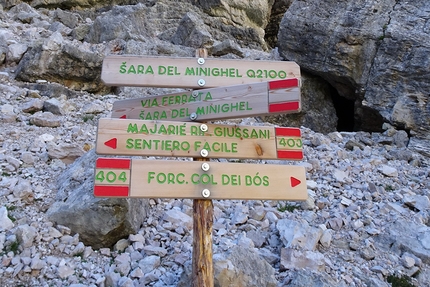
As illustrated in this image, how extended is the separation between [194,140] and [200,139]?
0.18 feet

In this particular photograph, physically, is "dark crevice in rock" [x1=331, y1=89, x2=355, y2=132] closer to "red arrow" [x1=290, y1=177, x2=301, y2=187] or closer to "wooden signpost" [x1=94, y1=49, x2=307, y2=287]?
"wooden signpost" [x1=94, y1=49, x2=307, y2=287]

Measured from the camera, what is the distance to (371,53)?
1055 cm

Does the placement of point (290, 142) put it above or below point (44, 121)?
above

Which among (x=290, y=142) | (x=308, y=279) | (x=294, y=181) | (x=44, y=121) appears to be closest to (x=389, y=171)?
(x=308, y=279)

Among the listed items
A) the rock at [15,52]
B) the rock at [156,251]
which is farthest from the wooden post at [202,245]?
the rock at [15,52]

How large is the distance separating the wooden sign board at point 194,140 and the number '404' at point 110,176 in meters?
0.19

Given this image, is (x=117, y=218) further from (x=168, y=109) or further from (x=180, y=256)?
(x=168, y=109)

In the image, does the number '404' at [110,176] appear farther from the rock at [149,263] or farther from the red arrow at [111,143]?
the rock at [149,263]

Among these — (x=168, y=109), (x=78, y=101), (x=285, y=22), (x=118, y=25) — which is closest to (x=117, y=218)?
(x=168, y=109)

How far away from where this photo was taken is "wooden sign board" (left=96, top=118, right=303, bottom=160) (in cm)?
298

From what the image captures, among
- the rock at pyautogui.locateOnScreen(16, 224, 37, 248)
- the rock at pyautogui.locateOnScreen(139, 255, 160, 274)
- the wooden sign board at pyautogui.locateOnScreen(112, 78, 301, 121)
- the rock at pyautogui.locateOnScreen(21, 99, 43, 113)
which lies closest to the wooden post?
the wooden sign board at pyautogui.locateOnScreen(112, 78, 301, 121)

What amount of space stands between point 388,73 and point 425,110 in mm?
1432

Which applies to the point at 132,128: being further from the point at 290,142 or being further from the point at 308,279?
the point at 308,279

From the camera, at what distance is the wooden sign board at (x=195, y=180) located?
2832 mm
